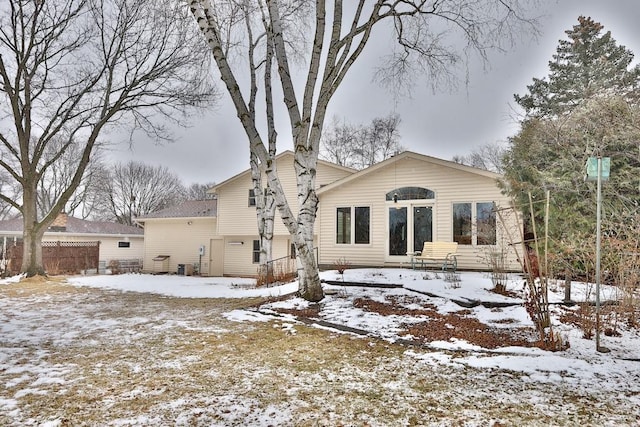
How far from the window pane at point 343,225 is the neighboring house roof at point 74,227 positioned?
1638 cm

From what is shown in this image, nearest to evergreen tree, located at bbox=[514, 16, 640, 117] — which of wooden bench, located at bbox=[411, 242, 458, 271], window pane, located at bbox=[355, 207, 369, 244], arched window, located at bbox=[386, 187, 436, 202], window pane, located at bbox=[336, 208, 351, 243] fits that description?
arched window, located at bbox=[386, 187, 436, 202]

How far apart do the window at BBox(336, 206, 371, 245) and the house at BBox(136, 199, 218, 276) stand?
832 cm

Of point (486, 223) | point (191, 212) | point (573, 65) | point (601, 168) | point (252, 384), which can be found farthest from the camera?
point (191, 212)

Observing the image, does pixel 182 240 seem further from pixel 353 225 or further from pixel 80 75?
pixel 353 225

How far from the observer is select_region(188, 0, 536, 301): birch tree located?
7148 mm

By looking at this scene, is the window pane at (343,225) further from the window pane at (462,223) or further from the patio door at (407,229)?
the window pane at (462,223)

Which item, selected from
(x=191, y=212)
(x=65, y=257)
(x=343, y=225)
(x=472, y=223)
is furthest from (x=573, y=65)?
(x=65, y=257)

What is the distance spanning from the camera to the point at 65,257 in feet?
61.6

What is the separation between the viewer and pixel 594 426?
8.45 ft

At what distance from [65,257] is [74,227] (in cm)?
452

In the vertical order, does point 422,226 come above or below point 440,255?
above

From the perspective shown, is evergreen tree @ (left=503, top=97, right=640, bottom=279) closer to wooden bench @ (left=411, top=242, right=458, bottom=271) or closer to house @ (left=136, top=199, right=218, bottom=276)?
wooden bench @ (left=411, top=242, right=458, bottom=271)

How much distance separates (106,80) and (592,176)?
15.2 meters

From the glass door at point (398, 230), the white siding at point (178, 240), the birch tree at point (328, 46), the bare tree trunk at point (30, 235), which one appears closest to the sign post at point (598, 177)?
the birch tree at point (328, 46)
